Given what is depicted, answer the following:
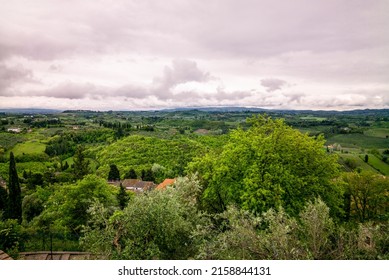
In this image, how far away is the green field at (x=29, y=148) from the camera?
5924 centimetres

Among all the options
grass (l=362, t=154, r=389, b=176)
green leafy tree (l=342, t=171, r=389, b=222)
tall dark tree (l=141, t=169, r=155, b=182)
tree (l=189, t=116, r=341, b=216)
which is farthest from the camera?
tall dark tree (l=141, t=169, r=155, b=182)

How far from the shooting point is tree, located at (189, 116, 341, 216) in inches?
423

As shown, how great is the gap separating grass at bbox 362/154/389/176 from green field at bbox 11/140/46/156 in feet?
222

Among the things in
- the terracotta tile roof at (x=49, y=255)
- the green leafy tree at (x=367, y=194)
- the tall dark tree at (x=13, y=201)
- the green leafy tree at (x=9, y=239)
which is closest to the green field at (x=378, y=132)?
the green leafy tree at (x=367, y=194)

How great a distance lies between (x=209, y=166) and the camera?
1352 cm

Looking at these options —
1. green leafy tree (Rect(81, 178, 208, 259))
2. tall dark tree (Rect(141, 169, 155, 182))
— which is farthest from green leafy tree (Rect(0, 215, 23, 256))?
tall dark tree (Rect(141, 169, 155, 182))

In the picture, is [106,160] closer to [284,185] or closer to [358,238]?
[284,185]

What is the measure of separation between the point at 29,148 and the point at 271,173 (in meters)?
68.1

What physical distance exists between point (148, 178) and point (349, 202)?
3920 cm

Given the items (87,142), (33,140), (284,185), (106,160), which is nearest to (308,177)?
(284,185)

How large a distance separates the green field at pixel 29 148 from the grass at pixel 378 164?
67.7 m

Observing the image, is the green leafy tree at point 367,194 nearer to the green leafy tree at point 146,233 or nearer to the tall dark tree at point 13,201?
the green leafy tree at point 146,233

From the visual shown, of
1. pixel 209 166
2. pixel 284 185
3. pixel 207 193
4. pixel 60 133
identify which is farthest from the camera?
pixel 60 133

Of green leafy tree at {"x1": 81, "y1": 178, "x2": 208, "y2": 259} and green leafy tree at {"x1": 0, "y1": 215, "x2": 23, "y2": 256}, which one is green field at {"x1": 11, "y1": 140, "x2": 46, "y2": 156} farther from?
green leafy tree at {"x1": 81, "y1": 178, "x2": 208, "y2": 259}
